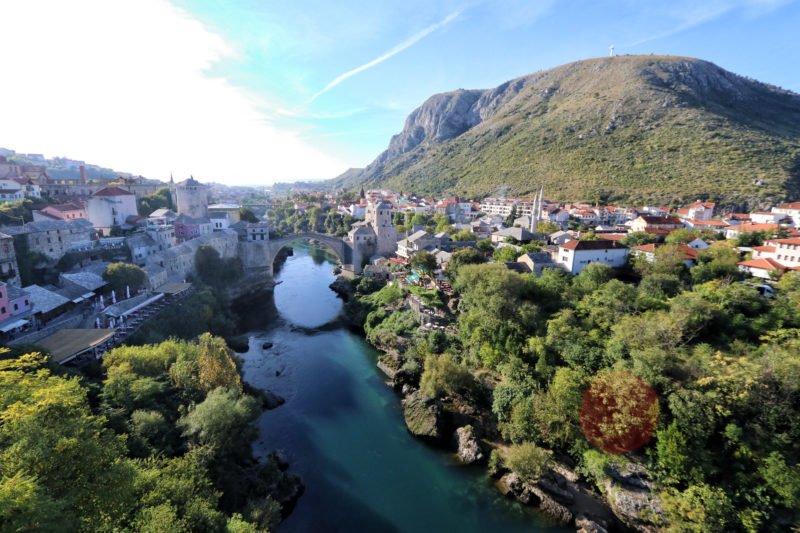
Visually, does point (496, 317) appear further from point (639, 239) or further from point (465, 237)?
point (465, 237)

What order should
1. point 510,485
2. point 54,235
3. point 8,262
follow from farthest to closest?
point 54,235, point 8,262, point 510,485

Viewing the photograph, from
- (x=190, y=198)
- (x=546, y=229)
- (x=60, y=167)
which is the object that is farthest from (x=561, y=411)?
(x=60, y=167)

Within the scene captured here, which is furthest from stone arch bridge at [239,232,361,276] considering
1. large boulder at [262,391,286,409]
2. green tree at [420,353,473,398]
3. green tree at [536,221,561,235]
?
green tree at [420,353,473,398]

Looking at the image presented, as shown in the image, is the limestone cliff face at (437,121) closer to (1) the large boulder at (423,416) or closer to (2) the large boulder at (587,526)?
(1) the large boulder at (423,416)

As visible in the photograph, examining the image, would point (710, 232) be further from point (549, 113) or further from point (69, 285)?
point (549, 113)

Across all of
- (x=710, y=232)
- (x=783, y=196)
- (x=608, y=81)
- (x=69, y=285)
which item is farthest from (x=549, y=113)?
(x=69, y=285)

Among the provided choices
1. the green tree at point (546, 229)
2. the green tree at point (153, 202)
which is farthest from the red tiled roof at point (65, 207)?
the green tree at point (546, 229)
